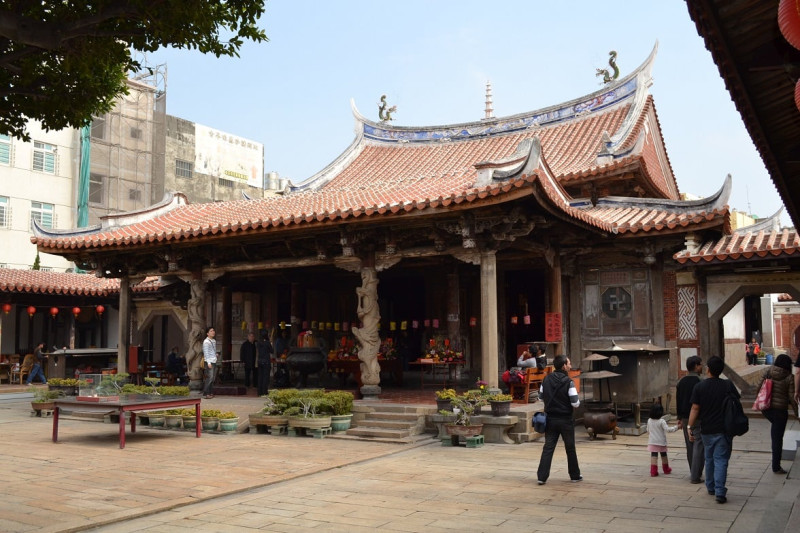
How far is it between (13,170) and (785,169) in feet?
94.7

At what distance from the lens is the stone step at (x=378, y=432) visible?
416 inches

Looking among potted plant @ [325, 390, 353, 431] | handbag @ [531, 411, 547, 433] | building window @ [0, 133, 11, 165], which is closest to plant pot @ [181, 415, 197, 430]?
potted plant @ [325, 390, 353, 431]

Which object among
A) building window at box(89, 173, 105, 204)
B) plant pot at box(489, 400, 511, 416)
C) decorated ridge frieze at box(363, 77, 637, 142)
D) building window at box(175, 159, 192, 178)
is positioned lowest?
plant pot at box(489, 400, 511, 416)

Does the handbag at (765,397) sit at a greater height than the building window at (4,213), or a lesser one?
lesser

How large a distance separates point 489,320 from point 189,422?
512cm

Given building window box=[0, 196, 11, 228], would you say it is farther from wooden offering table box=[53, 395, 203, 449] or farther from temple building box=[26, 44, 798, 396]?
wooden offering table box=[53, 395, 203, 449]

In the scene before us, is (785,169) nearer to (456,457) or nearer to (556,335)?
(456,457)

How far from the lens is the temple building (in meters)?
11.2

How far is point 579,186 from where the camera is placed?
15.2 m

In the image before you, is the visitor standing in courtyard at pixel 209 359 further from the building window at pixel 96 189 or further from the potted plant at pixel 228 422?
the building window at pixel 96 189

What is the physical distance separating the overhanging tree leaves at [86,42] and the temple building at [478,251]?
503 cm

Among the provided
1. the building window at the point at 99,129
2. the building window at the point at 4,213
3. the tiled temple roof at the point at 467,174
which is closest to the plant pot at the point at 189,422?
the tiled temple roof at the point at 467,174

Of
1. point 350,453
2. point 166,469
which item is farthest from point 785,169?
point 166,469

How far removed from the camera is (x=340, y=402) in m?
11.2
